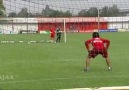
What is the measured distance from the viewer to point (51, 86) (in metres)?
13.1

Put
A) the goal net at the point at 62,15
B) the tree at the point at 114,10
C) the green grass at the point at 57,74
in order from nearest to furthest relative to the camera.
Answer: the green grass at the point at 57,74 → the goal net at the point at 62,15 → the tree at the point at 114,10

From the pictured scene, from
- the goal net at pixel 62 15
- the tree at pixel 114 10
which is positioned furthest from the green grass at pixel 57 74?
the tree at pixel 114 10

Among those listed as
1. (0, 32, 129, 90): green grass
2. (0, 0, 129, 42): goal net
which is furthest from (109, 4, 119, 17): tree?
(0, 32, 129, 90): green grass

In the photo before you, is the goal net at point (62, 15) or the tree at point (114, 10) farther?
the tree at point (114, 10)

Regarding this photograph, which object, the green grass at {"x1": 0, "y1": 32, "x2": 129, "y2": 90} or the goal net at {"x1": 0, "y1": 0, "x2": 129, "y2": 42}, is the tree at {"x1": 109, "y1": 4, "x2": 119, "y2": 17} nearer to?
the goal net at {"x1": 0, "y1": 0, "x2": 129, "y2": 42}

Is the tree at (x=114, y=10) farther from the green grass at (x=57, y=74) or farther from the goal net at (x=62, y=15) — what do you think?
the green grass at (x=57, y=74)

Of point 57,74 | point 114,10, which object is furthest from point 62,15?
point 57,74

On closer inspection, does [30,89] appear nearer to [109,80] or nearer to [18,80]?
[18,80]

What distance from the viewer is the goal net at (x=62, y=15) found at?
1351 inches

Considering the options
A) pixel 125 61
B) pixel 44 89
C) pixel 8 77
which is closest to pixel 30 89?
pixel 44 89

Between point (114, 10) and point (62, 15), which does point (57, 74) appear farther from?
point (62, 15)

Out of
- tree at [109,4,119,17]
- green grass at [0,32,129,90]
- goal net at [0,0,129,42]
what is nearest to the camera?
green grass at [0,32,129,90]

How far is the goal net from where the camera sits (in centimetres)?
3431

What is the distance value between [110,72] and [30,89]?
4.89m
